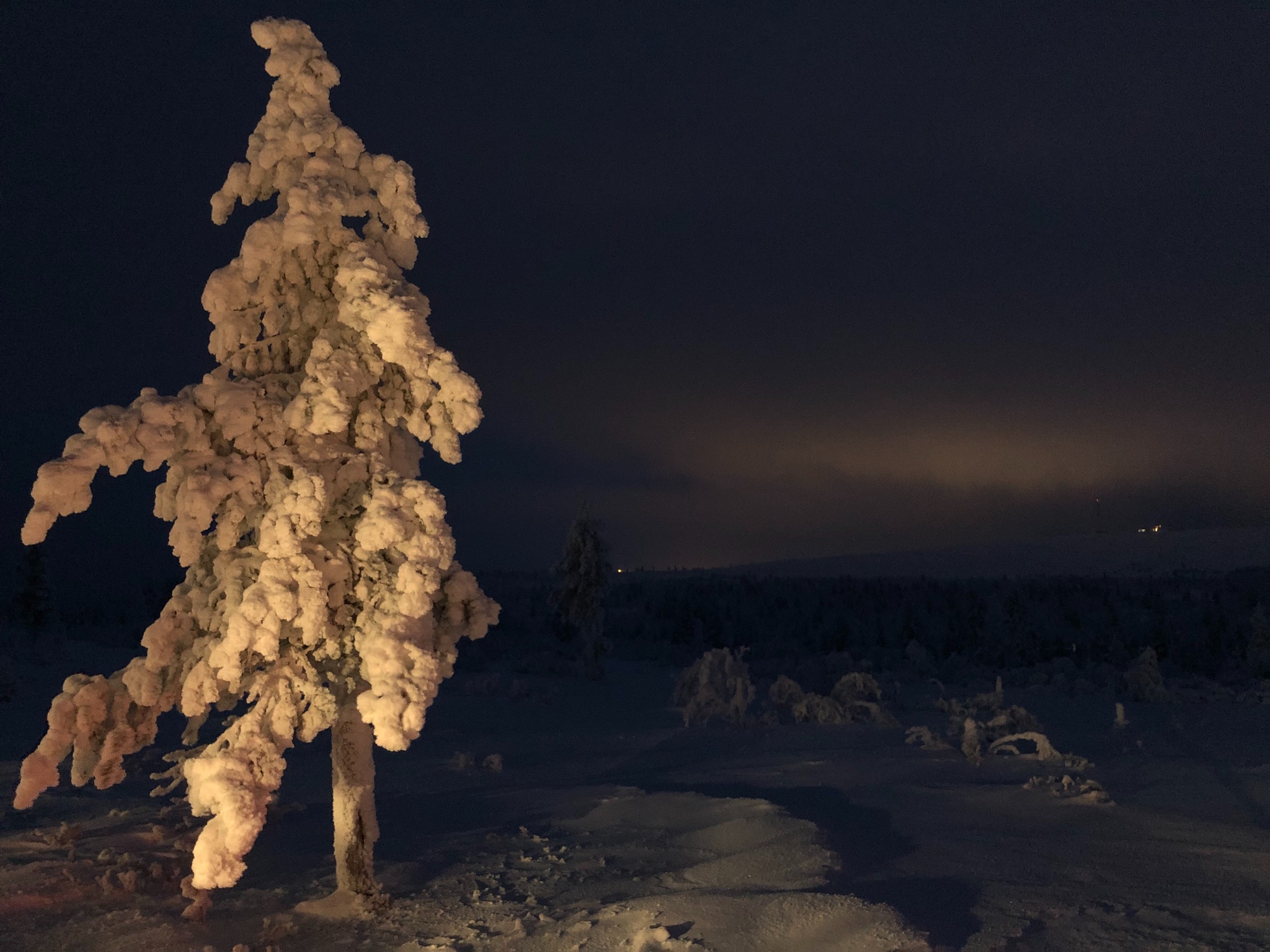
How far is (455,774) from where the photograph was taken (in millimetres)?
14906

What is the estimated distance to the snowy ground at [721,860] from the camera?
659 cm

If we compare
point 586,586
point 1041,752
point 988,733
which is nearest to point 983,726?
point 988,733

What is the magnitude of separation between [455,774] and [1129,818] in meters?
9.60

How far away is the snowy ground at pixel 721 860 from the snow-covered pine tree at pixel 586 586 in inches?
832

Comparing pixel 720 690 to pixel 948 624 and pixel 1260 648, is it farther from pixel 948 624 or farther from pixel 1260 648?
pixel 948 624

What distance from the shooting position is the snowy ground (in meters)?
6.59

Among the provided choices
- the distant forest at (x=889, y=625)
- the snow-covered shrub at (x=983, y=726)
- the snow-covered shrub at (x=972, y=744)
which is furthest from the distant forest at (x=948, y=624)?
the snow-covered shrub at (x=972, y=744)

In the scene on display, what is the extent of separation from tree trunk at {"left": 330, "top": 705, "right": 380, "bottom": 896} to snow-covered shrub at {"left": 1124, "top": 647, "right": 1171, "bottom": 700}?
23.0 meters

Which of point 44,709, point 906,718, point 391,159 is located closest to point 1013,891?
point 391,159

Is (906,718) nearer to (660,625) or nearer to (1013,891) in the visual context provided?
(1013,891)

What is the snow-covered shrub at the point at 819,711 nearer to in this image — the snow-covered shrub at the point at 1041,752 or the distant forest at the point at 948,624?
the snow-covered shrub at the point at 1041,752

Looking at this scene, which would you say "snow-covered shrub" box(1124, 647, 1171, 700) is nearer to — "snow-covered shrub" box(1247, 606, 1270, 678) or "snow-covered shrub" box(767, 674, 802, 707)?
"snow-covered shrub" box(1247, 606, 1270, 678)

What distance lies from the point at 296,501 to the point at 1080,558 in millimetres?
138993

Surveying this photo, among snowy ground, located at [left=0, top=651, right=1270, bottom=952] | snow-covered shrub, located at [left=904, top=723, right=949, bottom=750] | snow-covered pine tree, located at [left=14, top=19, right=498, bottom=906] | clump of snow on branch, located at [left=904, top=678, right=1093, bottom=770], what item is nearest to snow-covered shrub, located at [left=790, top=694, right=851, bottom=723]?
clump of snow on branch, located at [left=904, top=678, right=1093, bottom=770]
